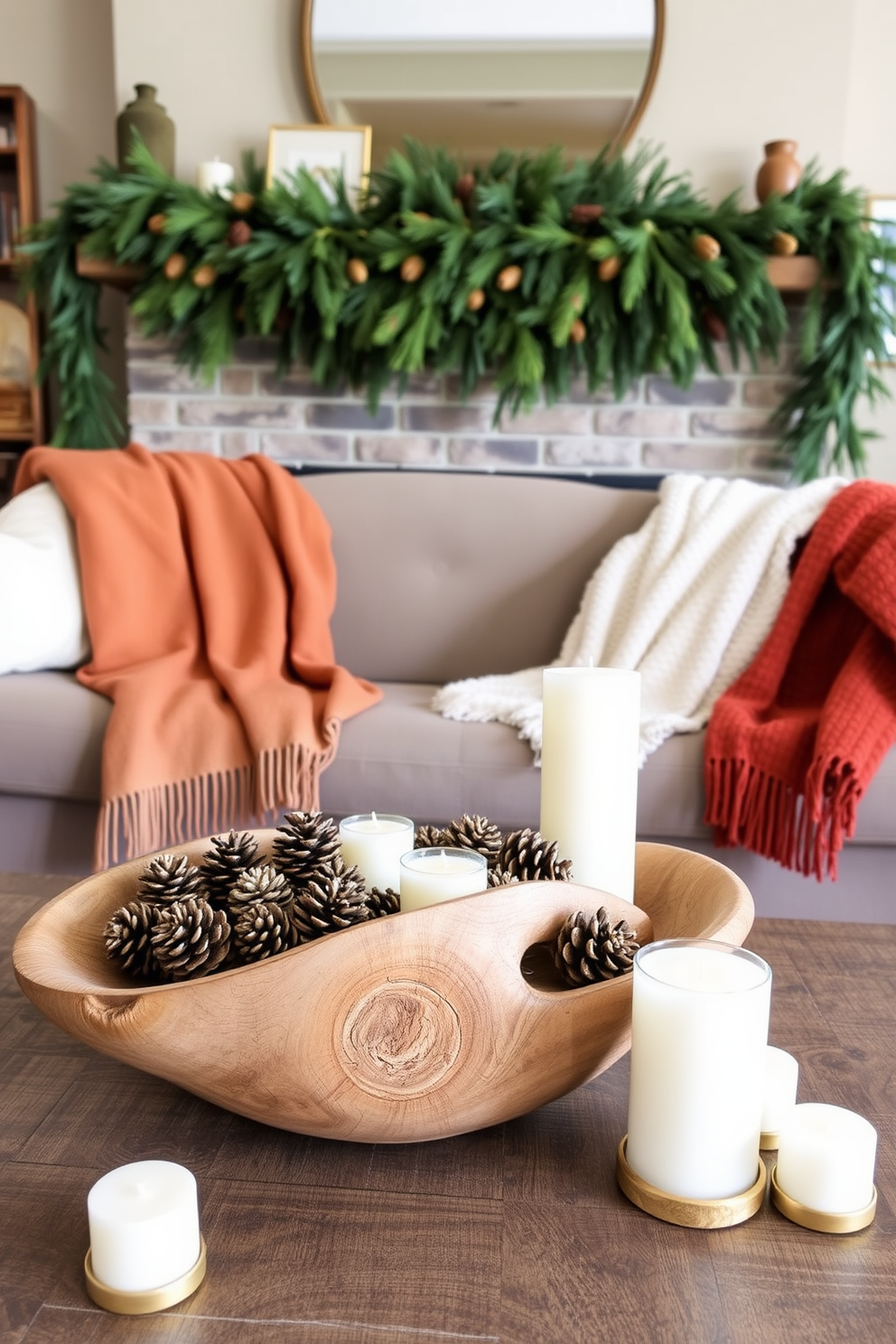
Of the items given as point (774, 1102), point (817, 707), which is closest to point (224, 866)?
point (774, 1102)

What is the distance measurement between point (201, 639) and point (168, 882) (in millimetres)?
1263

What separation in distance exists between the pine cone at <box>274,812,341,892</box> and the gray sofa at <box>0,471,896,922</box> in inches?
32.9

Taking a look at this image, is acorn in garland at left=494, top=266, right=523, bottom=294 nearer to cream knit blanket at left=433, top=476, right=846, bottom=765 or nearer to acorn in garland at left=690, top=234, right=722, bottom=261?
acorn in garland at left=690, top=234, right=722, bottom=261

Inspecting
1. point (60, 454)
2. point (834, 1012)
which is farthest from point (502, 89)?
point (834, 1012)

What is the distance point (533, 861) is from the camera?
0.71 metres

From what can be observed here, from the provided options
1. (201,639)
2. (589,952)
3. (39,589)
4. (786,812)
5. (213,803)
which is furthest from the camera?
(201,639)

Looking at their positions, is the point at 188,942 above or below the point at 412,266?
below

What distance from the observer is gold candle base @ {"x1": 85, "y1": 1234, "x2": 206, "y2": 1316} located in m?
0.49

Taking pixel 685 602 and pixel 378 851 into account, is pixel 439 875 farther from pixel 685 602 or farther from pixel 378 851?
pixel 685 602

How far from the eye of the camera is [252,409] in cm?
290

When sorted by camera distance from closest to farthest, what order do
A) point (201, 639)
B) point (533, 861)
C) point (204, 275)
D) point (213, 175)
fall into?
point (533, 861)
point (201, 639)
point (204, 275)
point (213, 175)

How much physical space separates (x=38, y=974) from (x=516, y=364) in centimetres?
224

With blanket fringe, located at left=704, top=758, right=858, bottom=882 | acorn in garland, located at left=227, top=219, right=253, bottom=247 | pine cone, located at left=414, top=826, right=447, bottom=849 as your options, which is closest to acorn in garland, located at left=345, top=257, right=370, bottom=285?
acorn in garland, located at left=227, top=219, right=253, bottom=247

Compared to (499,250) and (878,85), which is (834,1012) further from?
(878,85)
